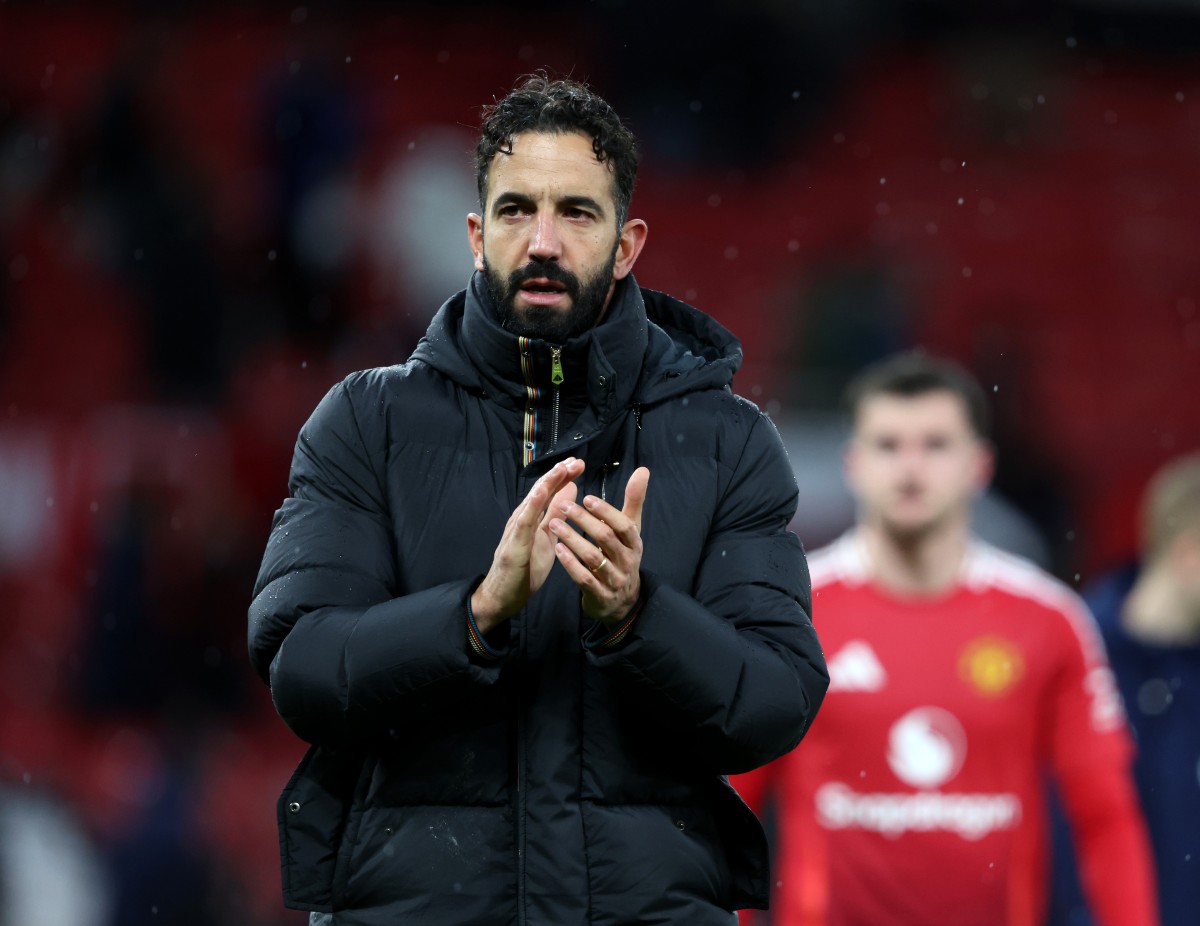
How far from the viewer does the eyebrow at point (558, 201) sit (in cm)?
239

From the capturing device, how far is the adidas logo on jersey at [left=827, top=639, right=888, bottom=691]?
5125 mm

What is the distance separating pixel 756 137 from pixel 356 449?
1002 cm

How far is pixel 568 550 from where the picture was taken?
215 cm

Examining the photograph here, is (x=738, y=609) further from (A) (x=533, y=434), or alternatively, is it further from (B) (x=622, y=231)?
(B) (x=622, y=231)

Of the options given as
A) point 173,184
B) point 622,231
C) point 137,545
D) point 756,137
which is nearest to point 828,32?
point 756,137

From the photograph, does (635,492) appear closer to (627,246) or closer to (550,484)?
(550,484)

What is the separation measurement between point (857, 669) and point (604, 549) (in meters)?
3.11

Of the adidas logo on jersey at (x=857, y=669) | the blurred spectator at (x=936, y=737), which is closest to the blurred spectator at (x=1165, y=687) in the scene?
the blurred spectator at (x=936, y=737)

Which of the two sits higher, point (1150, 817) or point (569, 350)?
point (569, 350)

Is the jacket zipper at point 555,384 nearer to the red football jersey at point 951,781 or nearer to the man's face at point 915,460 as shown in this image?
the red football jersey at point 951,781

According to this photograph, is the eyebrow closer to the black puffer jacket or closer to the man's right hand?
the black puffer jacket

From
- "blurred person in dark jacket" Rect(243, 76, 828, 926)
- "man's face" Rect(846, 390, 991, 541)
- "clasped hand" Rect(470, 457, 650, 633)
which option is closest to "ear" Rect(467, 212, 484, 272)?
"blurred person in dark jacket" Rect(243, 76, 828, 926)

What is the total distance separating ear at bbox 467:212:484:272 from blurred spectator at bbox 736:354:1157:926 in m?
2.66

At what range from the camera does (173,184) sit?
9.93 m
